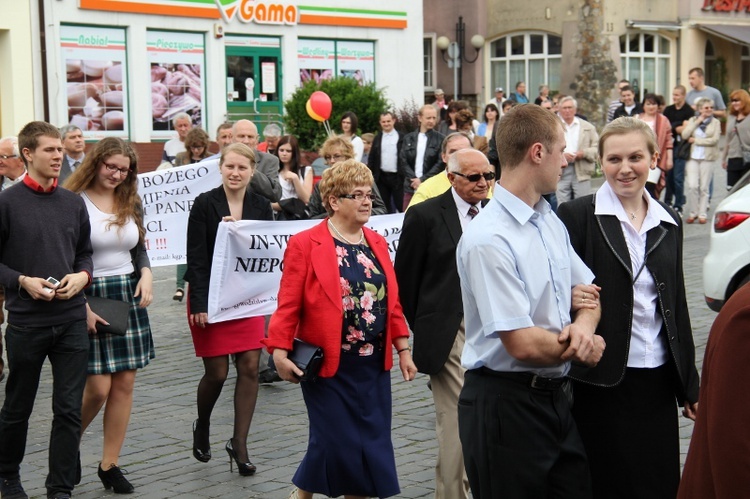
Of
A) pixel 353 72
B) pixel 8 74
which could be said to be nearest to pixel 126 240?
pixel 8 74

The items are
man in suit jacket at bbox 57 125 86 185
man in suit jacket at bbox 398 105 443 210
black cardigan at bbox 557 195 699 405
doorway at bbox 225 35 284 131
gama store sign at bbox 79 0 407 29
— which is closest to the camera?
black cardigan at bbox 557 195 699 405

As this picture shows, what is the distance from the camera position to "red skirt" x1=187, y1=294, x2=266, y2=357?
23.4ft

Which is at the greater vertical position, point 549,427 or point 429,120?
point 429,120

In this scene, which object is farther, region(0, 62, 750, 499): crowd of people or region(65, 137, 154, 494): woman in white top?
region(65, 137, 154, 494): woman in white top

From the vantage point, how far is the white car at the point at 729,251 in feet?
31.7

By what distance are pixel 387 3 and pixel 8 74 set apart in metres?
10.6

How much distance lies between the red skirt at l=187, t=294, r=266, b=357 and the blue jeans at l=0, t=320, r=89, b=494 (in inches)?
38.2

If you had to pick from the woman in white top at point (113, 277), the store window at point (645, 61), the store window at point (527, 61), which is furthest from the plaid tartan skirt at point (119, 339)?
the store window at point (645, 61)

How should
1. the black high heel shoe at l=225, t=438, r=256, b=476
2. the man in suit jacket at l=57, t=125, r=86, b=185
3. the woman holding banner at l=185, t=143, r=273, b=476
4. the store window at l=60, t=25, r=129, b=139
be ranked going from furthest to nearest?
the store window at l=60, t=25, r=129, b=139, the man in suit jacket at l=57, t=125, r=86, b=185, the woman holding banner at l=185, t=143, r=273, b=476, the black high heel shoe at l=225, t=438, r=256, b=476

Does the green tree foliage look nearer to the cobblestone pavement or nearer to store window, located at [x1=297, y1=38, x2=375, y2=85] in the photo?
store window, located at [x1=297, y1=38, x2=375, y2=85]

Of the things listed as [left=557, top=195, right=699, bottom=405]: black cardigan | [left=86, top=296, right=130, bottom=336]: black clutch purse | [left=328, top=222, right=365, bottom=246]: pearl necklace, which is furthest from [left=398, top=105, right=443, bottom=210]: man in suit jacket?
[left=557, top=195, right=699, bottom=405]: black cardigan

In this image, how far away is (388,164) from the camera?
17.0 metres

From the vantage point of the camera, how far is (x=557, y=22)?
3916 cm

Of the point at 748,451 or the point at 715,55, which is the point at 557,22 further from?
the point at 748,451
